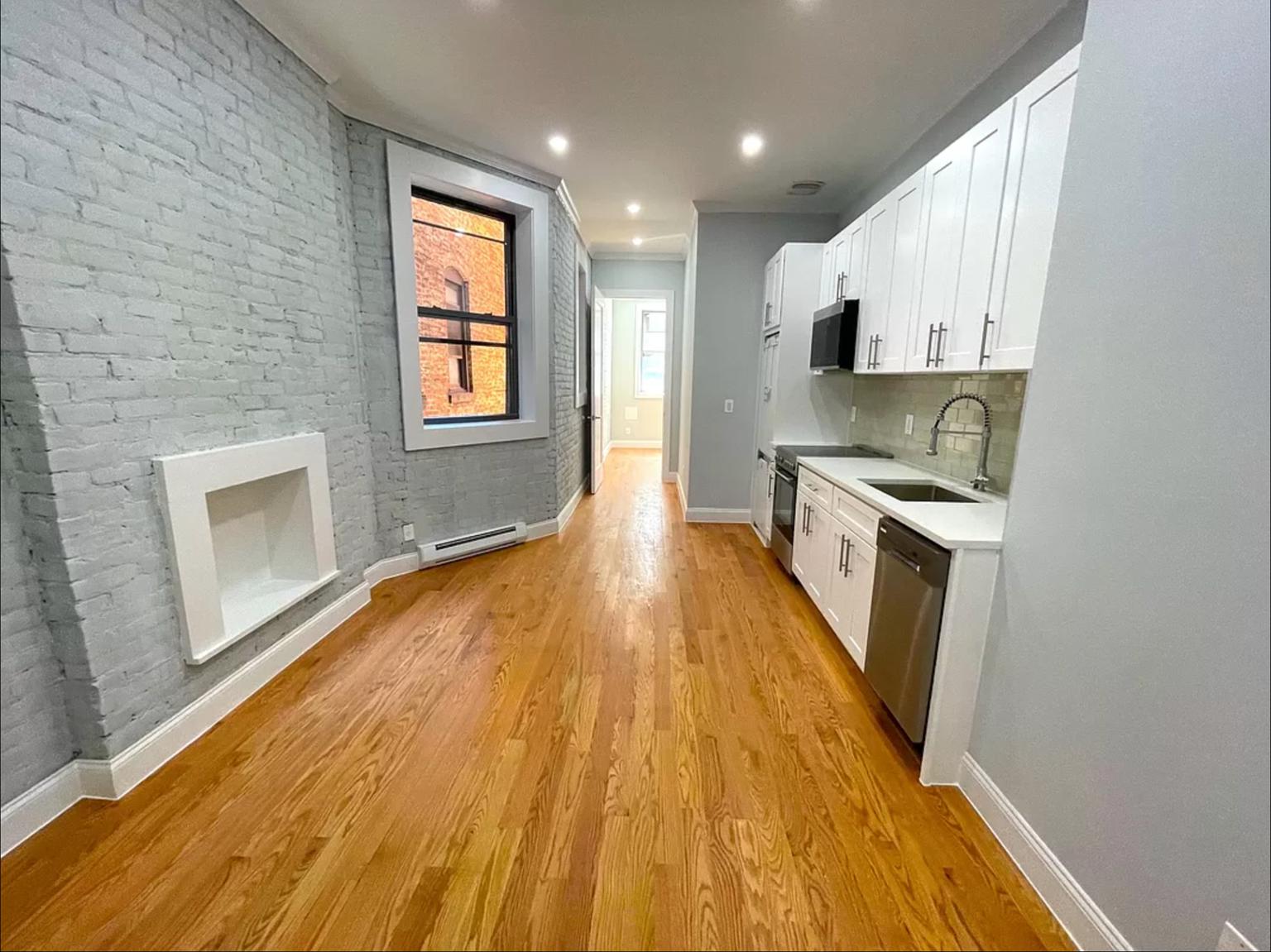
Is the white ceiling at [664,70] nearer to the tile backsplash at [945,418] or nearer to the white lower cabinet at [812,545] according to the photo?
the tile backsplash at [945,418]

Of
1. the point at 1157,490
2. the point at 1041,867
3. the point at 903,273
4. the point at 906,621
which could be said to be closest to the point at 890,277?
the point at 903,273

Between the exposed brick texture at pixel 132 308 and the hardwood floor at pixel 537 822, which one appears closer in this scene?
the hardwood floor at pixel 537 822

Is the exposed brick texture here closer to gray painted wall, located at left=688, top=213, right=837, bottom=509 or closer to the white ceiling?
the white ceiling

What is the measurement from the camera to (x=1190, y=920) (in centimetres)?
99

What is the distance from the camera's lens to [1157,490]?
1.10 m

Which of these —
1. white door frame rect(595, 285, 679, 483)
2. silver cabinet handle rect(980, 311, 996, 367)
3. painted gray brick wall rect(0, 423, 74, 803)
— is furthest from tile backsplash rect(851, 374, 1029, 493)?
painted gray brick wall rect(0, 423, 74, 803)

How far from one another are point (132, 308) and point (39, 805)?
1577 millimetres

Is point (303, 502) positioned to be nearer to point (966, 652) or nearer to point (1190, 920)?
point (966, 652)

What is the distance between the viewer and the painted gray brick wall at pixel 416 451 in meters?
3.07

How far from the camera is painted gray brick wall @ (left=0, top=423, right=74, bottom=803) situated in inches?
56.7

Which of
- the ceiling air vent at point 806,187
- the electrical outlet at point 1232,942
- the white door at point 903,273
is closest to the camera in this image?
the electrical outlet at point 1232,942

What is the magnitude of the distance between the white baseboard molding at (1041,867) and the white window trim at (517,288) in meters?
3.40

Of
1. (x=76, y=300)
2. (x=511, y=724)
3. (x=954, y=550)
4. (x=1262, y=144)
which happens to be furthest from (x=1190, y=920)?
(x=76, y=300)

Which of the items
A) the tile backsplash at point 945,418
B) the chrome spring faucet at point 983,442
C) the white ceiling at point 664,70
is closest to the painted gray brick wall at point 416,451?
the white ceiling at point 664,70
